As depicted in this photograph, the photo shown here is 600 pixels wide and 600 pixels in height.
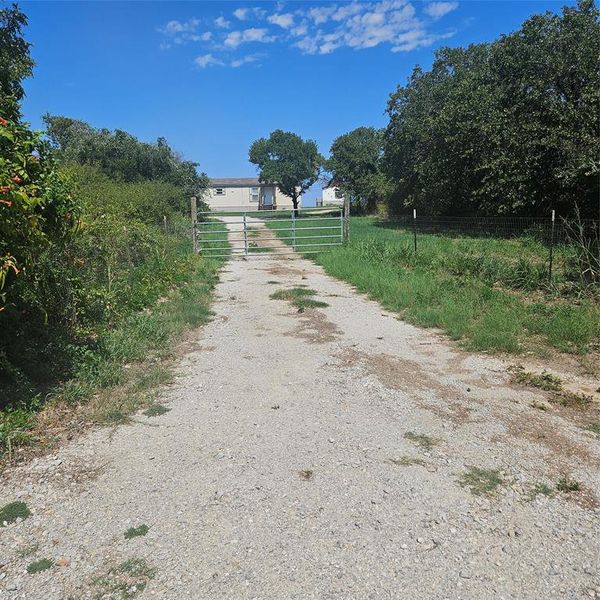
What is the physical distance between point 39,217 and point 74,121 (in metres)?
44.9

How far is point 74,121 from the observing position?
4319 centimetres

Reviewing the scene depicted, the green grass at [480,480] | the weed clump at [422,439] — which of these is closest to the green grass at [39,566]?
the green grass at [480,480]

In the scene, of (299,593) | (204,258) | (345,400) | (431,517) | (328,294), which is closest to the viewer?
(299,593)

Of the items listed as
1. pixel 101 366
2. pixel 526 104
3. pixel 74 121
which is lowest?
pixel 101 366

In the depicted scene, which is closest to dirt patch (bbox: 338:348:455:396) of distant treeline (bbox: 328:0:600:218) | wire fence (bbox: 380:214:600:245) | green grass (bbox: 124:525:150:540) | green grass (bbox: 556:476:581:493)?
green grass (bbox: 556:476:581:493)

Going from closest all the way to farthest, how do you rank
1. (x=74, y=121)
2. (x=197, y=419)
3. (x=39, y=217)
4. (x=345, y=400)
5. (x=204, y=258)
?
(x=39, y=217)
(x=197, y=419)
(x=345, y=400)
(x=204, y=258)
(x=74, y=121)

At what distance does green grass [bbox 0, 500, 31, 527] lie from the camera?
3.21 meters

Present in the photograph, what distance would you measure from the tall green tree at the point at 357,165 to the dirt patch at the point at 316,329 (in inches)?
1658

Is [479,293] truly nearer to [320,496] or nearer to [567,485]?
[567,485]

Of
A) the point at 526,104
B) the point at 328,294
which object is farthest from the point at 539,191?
the point at 328,294

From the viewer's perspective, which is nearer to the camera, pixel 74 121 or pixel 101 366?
pixel 101 366

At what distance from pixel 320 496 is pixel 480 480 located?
1.15 m

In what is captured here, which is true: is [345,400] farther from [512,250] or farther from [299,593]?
[512,250]

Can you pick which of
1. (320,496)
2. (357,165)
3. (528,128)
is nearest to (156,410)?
(320,496)
